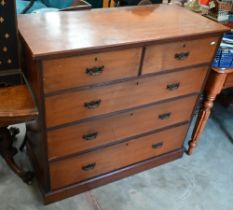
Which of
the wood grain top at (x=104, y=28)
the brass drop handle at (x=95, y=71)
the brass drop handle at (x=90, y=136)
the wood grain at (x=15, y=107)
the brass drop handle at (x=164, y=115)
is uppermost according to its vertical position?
the wood grain top at (x=104, y=28)

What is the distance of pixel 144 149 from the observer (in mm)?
1730

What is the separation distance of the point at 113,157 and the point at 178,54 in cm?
69

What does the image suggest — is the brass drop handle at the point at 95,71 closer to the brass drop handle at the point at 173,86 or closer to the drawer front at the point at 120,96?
the drawer front at the point at 120,96

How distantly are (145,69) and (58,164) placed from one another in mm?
652

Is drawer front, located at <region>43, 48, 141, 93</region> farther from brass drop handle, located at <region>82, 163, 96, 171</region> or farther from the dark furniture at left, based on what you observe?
brass drop handle, located at <region>82, 163, 96, 171</region>

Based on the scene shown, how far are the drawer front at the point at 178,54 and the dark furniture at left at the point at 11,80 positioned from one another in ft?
1.88

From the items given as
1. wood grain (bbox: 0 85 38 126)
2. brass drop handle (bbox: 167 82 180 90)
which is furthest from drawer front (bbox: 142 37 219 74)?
wood grain (bbox: 0 85 38 126)

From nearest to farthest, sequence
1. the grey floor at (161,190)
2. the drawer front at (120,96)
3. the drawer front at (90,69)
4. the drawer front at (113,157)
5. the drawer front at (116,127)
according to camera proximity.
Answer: the drawer front at (90,69)
the drawer front at (120,96)
the drawer front at (116,127)
the drawer front at (113,157)
the grey floor at (161,190)

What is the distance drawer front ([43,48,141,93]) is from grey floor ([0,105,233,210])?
76 centimetres

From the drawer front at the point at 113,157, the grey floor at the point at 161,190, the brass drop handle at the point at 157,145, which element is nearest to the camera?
the drawer front at the point at 113,157

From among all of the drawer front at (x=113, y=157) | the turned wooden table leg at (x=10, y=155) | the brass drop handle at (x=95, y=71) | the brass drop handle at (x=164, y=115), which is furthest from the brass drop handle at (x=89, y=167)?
the brass drop handle at (x=95, y=71)

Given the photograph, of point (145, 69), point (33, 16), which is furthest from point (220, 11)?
point (33, 16)

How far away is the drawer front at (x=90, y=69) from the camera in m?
1.12

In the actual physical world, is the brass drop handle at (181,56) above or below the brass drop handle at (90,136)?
above
